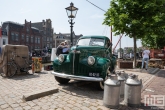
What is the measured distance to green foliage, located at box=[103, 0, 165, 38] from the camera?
10188 millimetres

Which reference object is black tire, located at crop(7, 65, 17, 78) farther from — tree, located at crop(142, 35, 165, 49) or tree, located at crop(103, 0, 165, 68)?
tree, located at crop(142, 35, 165, 49)

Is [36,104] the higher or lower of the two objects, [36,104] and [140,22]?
the lower

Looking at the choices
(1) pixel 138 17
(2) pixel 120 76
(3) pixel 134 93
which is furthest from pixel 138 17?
(3) pixel 134 93

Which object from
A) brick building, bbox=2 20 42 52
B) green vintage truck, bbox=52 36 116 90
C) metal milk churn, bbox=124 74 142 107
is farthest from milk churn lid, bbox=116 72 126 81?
brick building, bbox=2 20 42 52

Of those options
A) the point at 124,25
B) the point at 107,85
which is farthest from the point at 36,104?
the point at 124,25

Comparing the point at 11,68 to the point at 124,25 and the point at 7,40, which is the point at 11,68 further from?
the point at 7,40

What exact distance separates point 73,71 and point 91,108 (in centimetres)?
174

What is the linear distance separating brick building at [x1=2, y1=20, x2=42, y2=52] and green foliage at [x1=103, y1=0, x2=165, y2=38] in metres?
42.5

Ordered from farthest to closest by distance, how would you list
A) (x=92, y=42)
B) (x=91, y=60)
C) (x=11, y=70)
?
1. (x=11, y=70)
2. (x=92, y=42)
3. (x=91, y=60)

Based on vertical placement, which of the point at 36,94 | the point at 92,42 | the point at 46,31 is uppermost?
the point at 46,31

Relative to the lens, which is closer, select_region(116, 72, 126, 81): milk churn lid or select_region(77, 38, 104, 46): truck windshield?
select_region(116, 72, 126, 81): milk churn lid

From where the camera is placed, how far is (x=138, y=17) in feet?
35.2

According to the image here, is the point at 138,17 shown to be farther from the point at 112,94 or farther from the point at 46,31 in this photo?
the point at 46,31

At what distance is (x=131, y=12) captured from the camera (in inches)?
425
